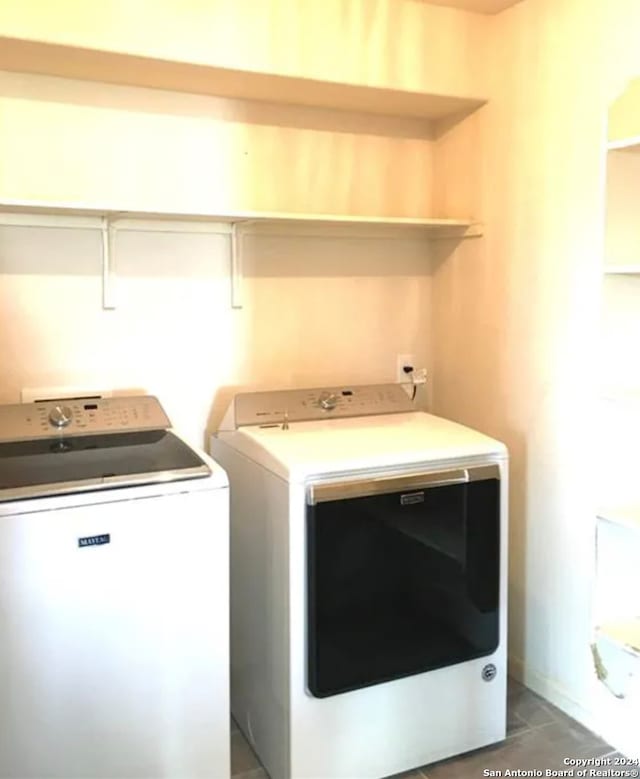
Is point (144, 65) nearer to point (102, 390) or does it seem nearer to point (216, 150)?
point (216, 150)

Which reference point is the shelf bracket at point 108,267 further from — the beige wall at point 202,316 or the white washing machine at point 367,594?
the white washing machine at point 367,594

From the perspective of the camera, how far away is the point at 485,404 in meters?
2.67

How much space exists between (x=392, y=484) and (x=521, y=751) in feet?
3.00

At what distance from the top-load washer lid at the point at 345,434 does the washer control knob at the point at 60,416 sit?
47 cm

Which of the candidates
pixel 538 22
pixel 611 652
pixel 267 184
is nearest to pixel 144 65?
pixel 267 184

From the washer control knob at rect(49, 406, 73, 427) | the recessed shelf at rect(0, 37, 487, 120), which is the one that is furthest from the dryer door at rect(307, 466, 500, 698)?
the recessed shelf at rect(0, 37, 487, 120)

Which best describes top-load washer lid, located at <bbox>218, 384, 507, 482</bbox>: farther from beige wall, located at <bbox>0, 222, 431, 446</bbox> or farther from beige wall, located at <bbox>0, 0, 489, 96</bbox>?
beige wall, located at <bbox>0, 0, 489, 96</bbox>

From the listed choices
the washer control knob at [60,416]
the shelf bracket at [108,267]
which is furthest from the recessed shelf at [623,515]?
the shelf bracket at [108,267]

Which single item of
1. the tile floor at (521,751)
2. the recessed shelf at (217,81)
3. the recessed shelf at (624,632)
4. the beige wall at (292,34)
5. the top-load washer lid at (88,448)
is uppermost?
the beige wall at (292,34)

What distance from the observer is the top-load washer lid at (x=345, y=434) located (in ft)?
6.62

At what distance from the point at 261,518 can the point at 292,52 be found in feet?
4.43

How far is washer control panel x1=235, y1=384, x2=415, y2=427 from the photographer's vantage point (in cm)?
239

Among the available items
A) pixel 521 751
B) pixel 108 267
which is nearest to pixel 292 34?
pixel 108 267

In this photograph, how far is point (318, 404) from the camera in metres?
2.49
